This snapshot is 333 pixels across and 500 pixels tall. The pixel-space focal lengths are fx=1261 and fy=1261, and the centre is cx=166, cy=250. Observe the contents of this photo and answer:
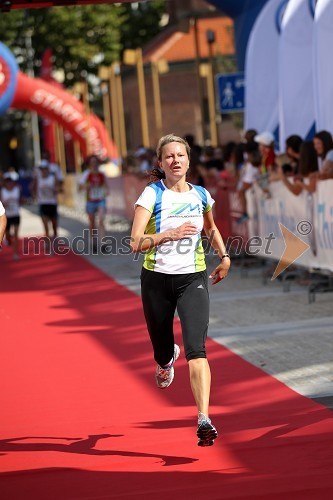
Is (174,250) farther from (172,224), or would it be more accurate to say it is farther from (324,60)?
(324,60)

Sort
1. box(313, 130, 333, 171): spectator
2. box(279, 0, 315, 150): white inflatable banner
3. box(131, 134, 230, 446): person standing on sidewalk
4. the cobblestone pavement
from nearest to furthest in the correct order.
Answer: box(131, 134, 230, 446): person standing on sidewalk → the cobblestone pavement → box(313, 130, 333, 171): spectator → box(279, 0, 315, 150): white inflatable banner

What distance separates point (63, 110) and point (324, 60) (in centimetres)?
2906

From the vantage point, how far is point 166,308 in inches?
303

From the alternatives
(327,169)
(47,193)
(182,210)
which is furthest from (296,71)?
(182,210)

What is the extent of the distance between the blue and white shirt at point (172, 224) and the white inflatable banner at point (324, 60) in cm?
844

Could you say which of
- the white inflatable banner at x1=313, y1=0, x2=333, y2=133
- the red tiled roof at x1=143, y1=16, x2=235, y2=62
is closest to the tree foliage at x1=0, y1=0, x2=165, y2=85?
the red tiled roof at x1=143, y1=16, x2=235, y2=62

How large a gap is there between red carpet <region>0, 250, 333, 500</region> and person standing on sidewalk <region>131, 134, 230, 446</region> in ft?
2.05

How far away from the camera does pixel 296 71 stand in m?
19.2

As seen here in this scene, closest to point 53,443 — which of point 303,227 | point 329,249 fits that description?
point 329,249

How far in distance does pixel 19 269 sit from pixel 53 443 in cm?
1491

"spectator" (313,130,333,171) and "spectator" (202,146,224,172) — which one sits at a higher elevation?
"spectator" (313,130,333,171)

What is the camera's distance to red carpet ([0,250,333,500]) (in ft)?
21.1

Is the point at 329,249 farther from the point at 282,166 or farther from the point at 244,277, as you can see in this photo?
the point at 244,277

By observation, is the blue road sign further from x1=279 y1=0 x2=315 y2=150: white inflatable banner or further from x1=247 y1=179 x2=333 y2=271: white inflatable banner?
x1=247 y1=179 x2=333 y2=271: white inflatable banner
